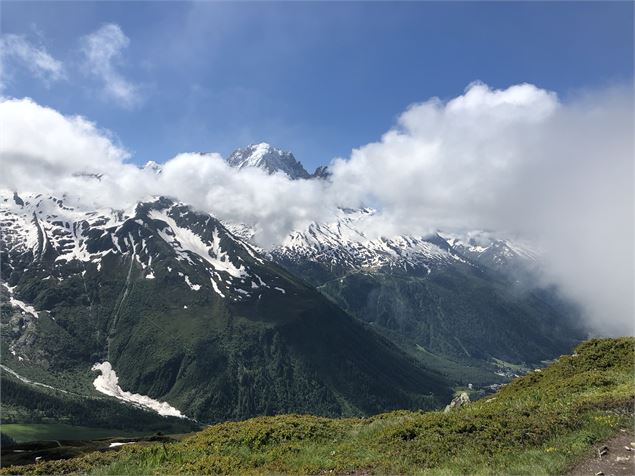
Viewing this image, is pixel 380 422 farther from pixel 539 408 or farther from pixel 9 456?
pixel 9 456

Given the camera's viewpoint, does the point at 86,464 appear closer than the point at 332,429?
Yes

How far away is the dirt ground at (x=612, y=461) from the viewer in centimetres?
1870

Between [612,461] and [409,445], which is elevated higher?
[612,461]

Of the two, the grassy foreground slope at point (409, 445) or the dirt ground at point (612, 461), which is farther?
the grassy foreground slope at point (409, 445)

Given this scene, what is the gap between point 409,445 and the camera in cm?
2361

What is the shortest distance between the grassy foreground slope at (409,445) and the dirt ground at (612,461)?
0.51 metres

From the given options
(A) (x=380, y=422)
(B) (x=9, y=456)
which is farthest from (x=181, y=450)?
(B) (x=9, y=456)

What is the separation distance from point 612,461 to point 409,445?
896cm

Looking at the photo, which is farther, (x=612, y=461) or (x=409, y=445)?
(x=409, y=445)

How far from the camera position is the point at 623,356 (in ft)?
140

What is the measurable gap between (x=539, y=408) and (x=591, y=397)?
380 cm

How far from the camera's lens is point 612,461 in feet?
64.1

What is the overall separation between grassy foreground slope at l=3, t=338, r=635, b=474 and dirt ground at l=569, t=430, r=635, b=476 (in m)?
0.51

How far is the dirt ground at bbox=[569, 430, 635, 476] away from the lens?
18703 mm
